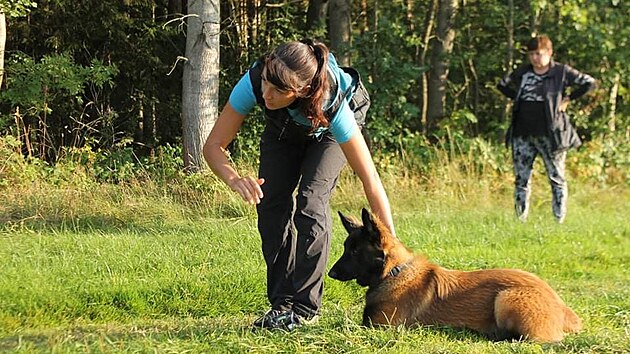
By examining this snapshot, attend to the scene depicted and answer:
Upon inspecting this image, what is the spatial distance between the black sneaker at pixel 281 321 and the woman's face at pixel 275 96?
1229 millimetres

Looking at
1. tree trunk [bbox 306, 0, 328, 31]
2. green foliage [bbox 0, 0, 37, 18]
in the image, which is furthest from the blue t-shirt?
tree trunk [bbox 306, 0, 328, 31]

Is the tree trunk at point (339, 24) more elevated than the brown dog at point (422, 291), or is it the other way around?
the tree trunk at point (339, 24)

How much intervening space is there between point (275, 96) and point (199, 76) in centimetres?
631

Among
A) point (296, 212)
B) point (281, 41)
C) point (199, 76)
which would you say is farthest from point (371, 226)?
point (281, 41)

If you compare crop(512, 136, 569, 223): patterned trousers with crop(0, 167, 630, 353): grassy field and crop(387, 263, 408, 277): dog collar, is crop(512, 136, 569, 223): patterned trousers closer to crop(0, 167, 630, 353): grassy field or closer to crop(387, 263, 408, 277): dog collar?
crop(0, 167, 630, 353): grassy field

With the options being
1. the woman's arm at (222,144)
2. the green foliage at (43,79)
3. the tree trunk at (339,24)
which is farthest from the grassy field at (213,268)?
the tree trunk at (339,24)

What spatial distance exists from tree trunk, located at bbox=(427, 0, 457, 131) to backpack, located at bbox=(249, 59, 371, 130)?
9.43 meters

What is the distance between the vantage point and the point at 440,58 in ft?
47.0

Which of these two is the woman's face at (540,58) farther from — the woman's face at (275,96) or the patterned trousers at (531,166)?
the woman's face at (275,96)

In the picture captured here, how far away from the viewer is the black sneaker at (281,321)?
15.6 ft

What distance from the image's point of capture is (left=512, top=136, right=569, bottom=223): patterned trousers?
9.46 metres

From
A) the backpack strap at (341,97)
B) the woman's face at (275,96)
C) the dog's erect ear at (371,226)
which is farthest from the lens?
the dog's erect ear at (371,226)

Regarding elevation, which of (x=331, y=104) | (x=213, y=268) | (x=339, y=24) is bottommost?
(x=213, y=268)

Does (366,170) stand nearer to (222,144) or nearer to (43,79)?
(222,144)
